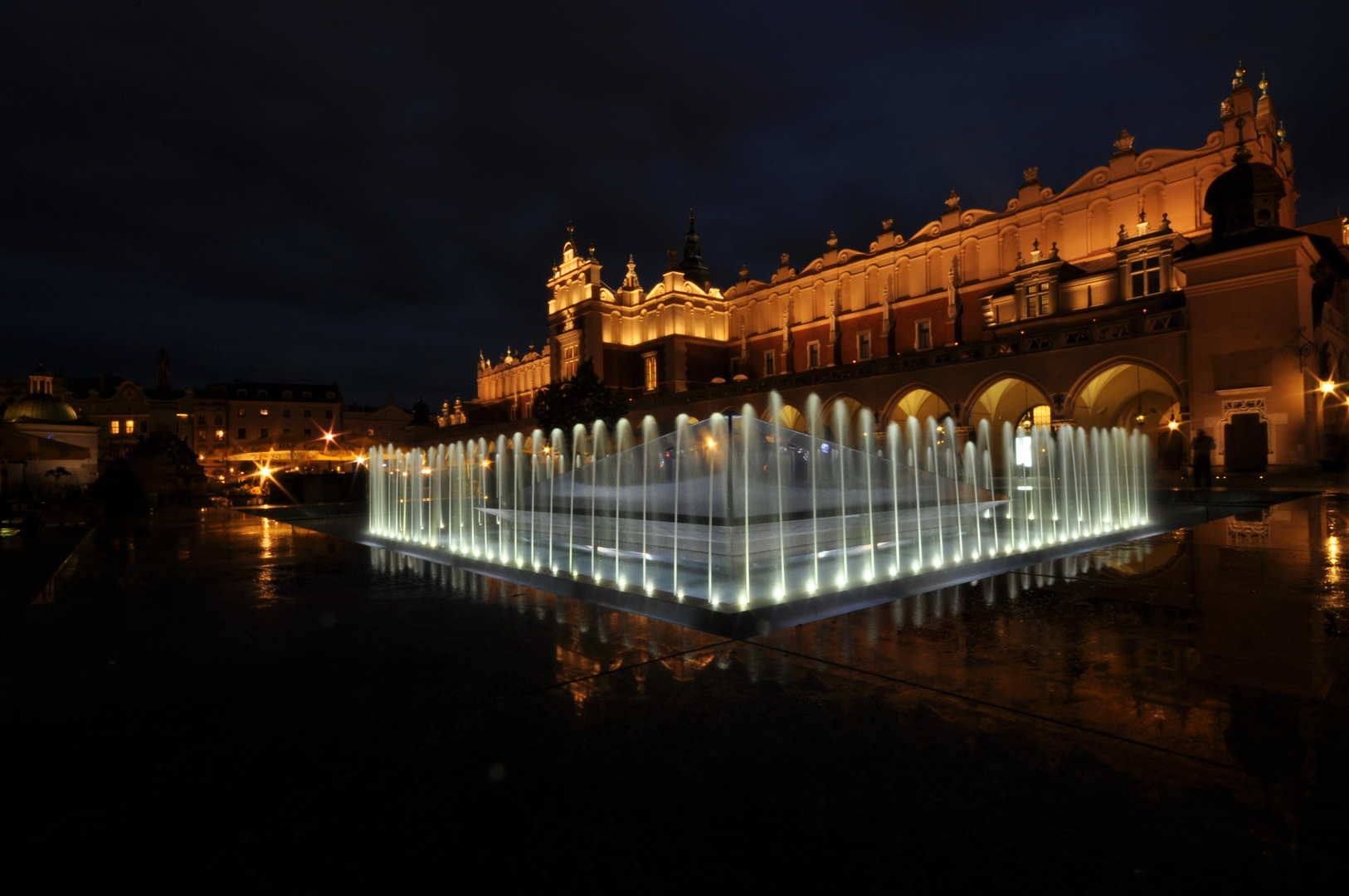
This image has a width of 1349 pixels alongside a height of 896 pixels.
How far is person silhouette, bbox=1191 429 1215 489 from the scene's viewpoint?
16.9 m

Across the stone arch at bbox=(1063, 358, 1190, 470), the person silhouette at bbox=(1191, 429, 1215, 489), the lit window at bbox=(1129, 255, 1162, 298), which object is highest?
the lit window at bbox=(1129, 255, 1162, 298)

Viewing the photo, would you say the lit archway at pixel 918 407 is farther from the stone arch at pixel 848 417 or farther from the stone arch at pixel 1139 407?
the stone arch at pixel 1139 407

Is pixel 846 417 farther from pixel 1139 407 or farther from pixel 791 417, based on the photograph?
pixel 1139 407

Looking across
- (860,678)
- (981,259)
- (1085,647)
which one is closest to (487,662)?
(860,678)

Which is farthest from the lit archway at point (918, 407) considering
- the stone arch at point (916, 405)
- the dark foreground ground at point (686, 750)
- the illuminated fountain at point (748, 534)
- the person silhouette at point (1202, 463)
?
the dark foreground ground at point (686, 750)

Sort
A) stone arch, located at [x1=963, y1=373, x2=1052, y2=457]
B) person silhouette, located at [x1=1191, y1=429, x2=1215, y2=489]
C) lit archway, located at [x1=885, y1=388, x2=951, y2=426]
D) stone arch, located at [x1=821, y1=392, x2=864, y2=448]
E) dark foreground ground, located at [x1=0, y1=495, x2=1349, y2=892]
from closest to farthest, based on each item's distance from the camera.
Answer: dark foreground ground, located at [x1=0, y1=495, x2=1349, y2=892] < person silhouette, located at [x1=1191, y1=429, x2=1215, y2=489] < stone arch, located at [x1=963, y1=373, x2=1052, y2=457] < lit archway, located at [x1=885, y1=388, x2=951, y2=426] < stone arch, located at [x1=821, y1=392, x2=864, y2=448]

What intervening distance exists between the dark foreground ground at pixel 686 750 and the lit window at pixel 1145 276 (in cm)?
2802

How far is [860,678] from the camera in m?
3.21

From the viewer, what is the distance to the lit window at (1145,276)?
2672 centimetres

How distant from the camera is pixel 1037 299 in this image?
30375 mm

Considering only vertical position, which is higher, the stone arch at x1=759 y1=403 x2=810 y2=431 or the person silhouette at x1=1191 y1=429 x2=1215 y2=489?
the stone arch at x1=759 y1=403 x2=810 y2=431

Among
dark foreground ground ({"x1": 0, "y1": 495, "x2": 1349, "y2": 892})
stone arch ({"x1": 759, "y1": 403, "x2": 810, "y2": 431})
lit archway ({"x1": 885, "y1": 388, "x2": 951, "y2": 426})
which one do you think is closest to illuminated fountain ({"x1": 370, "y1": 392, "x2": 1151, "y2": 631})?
dark foreground ground ({"x1": 0, "y1": 495, "x2": 1349, "y2": 892})

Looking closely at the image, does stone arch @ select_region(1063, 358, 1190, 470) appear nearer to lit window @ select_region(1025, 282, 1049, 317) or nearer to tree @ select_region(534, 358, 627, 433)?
lit window @ select_region(1025, 282, 1049, 317)

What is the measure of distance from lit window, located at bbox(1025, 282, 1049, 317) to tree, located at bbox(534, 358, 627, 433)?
21306 millimetres
